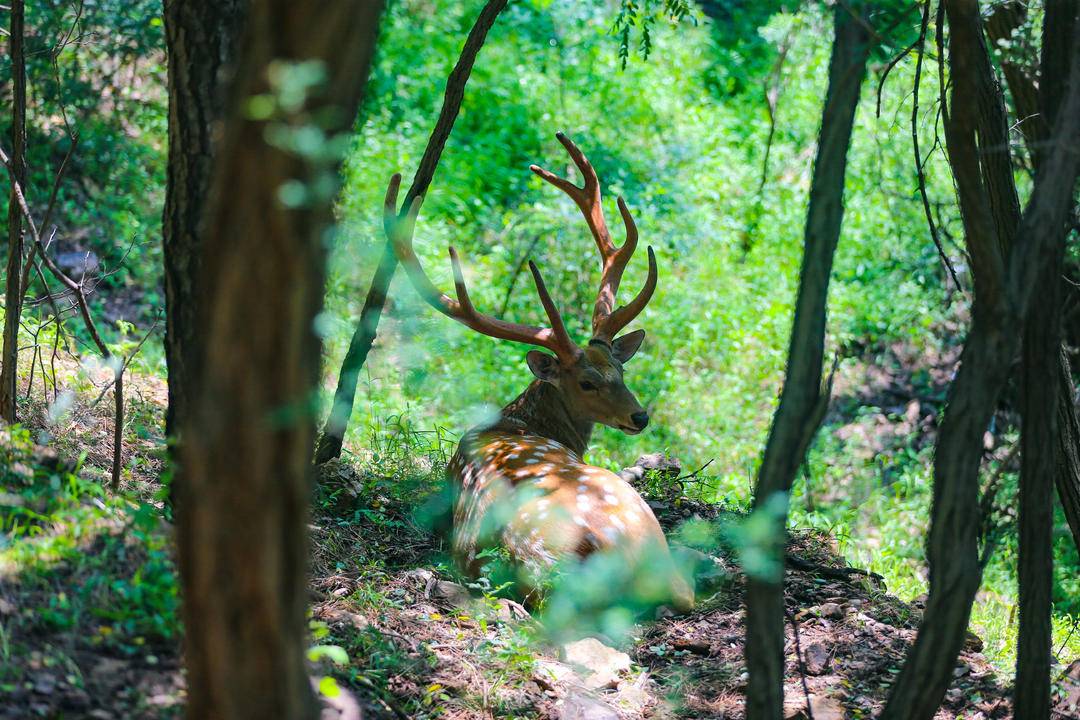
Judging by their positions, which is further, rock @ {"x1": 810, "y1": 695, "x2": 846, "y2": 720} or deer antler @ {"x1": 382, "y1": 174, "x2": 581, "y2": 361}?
deer antler @ {"x1": 382, "y1": 174, "x2": 581, "y2": 361}

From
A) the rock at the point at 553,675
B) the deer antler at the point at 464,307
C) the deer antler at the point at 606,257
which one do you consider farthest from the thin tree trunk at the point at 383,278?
the rock at the point at 553,675

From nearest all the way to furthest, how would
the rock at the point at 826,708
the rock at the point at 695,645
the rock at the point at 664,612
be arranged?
the rock at the point at 826,708 < the rock at the point at 695,645 < the rock at the point at 664,612

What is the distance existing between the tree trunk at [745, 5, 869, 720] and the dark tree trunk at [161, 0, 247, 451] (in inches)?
72.7

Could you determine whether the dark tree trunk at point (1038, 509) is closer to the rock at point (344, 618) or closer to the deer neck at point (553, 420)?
the rock at point (344, 618)

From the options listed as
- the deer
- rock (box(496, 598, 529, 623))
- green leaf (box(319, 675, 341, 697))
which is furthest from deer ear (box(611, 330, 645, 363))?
green leaf (box(319, 675, 341, 697))

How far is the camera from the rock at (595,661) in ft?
13.0

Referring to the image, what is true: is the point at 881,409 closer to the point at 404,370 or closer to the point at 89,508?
the point at 404,370

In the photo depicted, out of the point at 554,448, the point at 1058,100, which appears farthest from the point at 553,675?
the point at 1058,100

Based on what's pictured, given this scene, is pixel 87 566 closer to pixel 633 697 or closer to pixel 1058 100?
pixel 633 697

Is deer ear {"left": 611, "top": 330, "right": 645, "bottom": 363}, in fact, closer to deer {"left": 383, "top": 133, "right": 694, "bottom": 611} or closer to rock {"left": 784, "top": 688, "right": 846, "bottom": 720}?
deer {"left": 383, "top": 133, "right": 694, "bottom": 611}

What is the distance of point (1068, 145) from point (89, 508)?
3099 millimetres

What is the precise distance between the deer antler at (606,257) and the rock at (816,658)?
7.72ft

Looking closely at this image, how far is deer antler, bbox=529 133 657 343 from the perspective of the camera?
245 inches

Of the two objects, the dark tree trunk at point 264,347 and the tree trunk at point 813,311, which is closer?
the dark tree trunk at point 264,347
